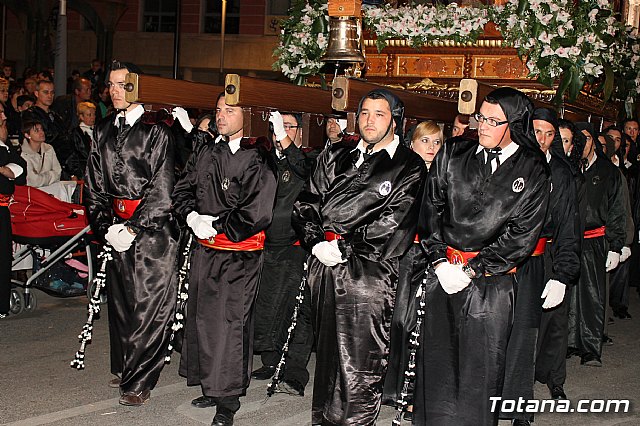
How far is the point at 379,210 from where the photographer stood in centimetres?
505

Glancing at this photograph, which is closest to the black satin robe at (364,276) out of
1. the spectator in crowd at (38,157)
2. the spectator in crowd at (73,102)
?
the spectator in crowd at (38,157)

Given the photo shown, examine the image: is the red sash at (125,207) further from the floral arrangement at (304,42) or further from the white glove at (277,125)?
the floral arrangement at (304,42)

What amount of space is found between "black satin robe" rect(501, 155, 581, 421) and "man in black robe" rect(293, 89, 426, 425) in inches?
33.8

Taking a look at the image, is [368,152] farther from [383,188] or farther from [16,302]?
[16,302]

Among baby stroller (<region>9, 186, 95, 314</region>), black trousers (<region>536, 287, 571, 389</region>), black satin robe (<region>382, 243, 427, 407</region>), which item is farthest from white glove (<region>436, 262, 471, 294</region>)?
baby stroller (<region>9, 186, 95, 314</region>)

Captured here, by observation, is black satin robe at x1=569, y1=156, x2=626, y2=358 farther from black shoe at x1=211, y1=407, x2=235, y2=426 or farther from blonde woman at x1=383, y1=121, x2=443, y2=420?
black shoe at x1=211, y1=407, x2=235, y2=426

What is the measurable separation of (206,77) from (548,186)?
70.6 feet

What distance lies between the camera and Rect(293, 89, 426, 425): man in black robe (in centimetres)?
503

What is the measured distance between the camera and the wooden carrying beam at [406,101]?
217 inches

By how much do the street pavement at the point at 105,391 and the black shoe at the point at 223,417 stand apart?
13 cm

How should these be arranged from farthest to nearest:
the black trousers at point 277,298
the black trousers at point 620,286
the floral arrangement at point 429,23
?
the black trousers at point 620,286
the floral arrangement at point 429,23
the black trousers at point 277,298

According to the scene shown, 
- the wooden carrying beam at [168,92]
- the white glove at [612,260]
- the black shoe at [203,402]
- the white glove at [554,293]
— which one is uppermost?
the wooden carrying beam at [168,92]

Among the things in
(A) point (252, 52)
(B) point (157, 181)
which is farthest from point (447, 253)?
(A) point (252, 52)

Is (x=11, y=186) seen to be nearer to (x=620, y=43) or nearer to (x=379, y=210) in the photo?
(x=379, y=210)
